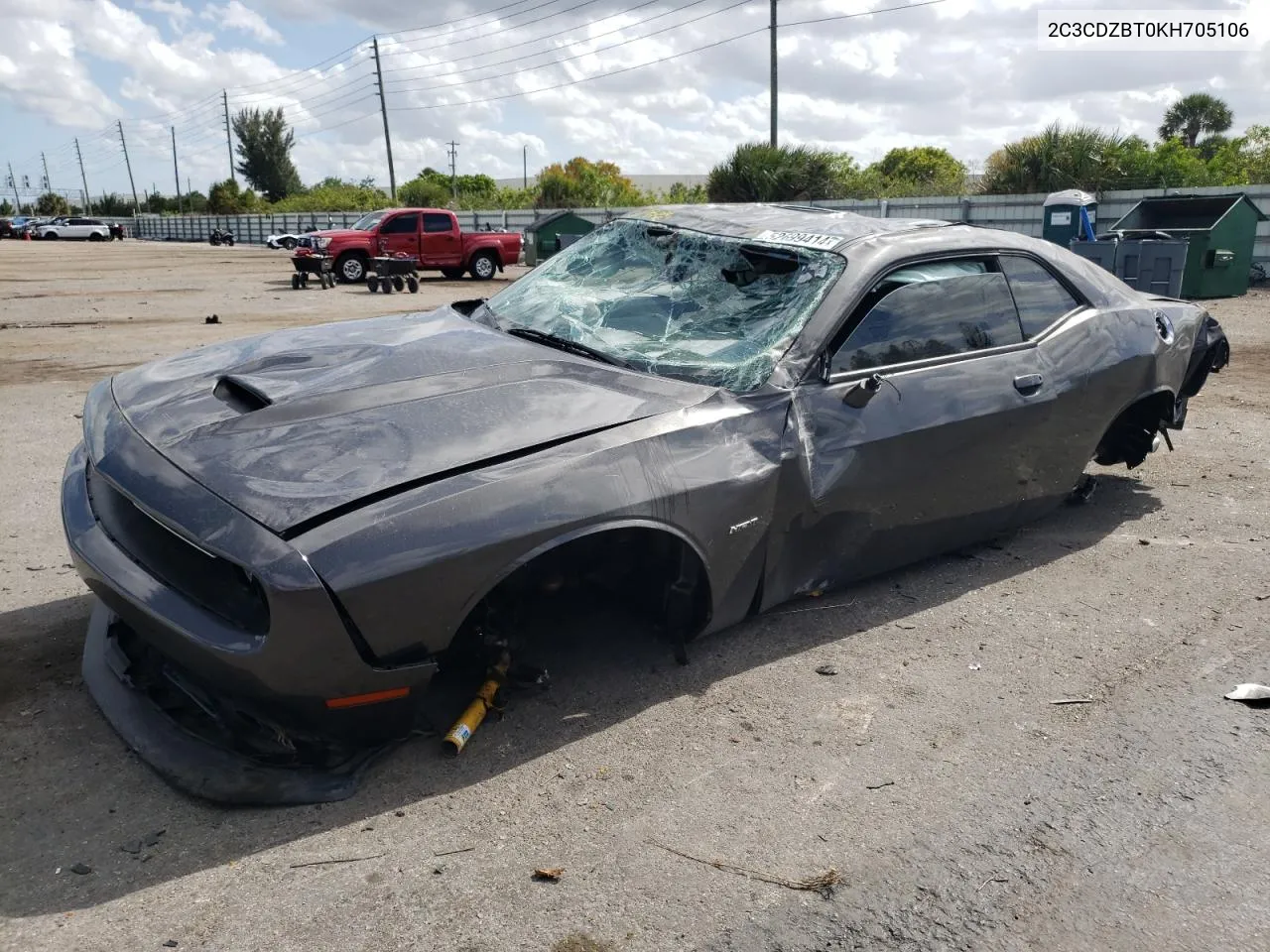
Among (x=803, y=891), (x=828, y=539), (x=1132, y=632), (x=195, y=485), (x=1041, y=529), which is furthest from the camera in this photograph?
(x=1041, y=529)

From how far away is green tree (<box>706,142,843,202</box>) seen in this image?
88.0ft

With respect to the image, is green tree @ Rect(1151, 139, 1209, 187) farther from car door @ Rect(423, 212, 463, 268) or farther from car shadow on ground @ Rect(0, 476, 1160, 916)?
car shadow on ground @ Rect(0, 476, 1160, 916)

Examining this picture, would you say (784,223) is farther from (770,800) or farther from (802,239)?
(770,800)

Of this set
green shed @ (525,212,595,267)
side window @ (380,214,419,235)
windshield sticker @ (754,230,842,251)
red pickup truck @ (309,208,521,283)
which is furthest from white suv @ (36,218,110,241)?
windshield sticker @ (754,230,842,251)

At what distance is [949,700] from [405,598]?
182cm

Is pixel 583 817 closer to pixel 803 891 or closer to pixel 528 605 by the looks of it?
pixel 803 891

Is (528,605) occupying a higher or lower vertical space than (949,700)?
higher

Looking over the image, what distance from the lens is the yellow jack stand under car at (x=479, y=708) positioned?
9.40 ft

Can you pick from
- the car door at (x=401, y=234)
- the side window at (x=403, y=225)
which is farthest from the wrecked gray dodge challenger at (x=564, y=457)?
the side window at (x=403, y=225)

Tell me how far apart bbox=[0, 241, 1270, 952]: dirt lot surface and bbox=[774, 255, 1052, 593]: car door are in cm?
34

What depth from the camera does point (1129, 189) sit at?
20.9 m

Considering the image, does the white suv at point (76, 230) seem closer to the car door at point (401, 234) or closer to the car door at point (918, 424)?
the car door at point (401, 234)

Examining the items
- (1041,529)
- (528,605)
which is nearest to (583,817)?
(528,605)

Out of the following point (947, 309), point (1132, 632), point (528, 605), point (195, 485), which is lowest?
point (1132, 632)
